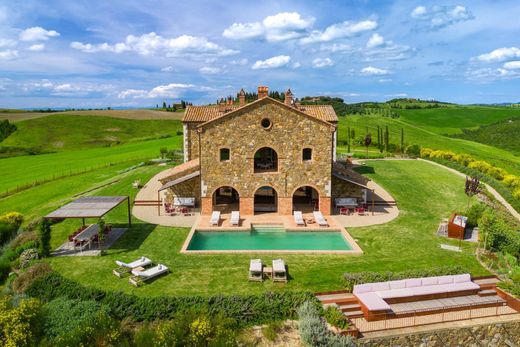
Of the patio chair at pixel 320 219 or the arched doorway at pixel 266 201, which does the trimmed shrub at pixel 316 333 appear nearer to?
the patio chair at pixel 320 219

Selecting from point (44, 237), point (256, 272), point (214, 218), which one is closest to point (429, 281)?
point (256, 272)

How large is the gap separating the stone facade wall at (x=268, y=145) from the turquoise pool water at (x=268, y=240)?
3634mm

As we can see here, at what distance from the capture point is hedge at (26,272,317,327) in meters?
15.3

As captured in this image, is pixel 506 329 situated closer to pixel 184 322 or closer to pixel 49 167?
pixel 184 322

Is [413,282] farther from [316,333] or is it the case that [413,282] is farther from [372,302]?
[316,333]

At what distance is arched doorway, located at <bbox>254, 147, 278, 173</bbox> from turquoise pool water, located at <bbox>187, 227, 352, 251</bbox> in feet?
18.8

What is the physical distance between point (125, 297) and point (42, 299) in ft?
14.5

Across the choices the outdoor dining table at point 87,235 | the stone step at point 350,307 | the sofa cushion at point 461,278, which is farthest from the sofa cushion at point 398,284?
the outdoor dining table at point 87,235

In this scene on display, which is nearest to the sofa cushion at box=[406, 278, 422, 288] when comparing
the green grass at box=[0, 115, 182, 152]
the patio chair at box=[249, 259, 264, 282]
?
the patio chair at box=[249, 259, 264, 282]

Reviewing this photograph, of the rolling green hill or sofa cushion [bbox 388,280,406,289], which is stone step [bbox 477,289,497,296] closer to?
sofa cushion [bbox 388,280,406,289]

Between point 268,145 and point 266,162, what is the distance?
7826mm

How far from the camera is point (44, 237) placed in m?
21.0

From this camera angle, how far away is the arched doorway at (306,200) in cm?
3062

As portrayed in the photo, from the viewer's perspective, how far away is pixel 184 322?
551 inches
